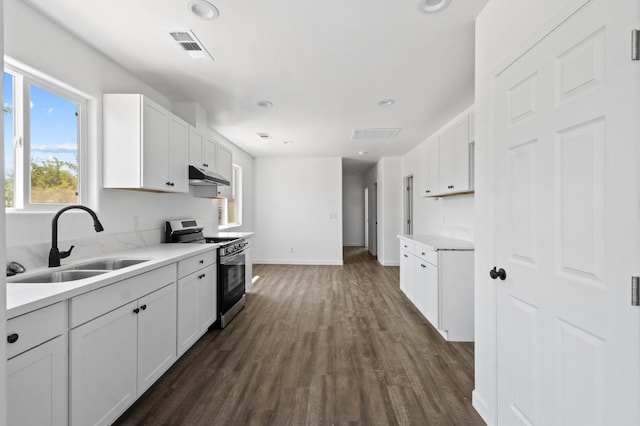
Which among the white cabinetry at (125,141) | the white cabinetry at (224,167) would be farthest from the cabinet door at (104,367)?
the white cabinetry at (224,167)

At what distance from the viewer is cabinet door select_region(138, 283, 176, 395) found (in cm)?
187

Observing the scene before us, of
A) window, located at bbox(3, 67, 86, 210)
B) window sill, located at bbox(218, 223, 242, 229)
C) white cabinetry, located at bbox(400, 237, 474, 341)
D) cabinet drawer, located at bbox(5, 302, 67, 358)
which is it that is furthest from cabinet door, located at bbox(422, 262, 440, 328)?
window sill, located at bbox(218, 223, 242, 229)

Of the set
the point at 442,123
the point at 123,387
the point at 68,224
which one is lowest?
the point at 123,387

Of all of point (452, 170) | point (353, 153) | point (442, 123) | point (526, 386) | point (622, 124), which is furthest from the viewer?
point (353, 153)

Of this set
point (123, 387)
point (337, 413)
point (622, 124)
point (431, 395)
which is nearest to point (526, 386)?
point (431, 395)

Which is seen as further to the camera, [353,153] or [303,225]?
[303,225]

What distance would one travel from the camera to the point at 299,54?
2.36 m

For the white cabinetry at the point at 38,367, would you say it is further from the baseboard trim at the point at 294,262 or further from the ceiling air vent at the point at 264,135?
the baseboard trim at the point at 294,262

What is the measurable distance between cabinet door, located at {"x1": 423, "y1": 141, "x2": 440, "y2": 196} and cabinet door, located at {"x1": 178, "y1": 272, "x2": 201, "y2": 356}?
3366mm

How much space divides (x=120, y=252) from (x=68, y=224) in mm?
488

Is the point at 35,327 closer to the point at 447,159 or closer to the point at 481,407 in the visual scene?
the point at 481,407

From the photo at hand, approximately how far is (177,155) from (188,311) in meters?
1.52

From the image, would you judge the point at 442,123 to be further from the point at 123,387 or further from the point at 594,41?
the point at 123,387

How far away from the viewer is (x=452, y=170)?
365 centimetres
